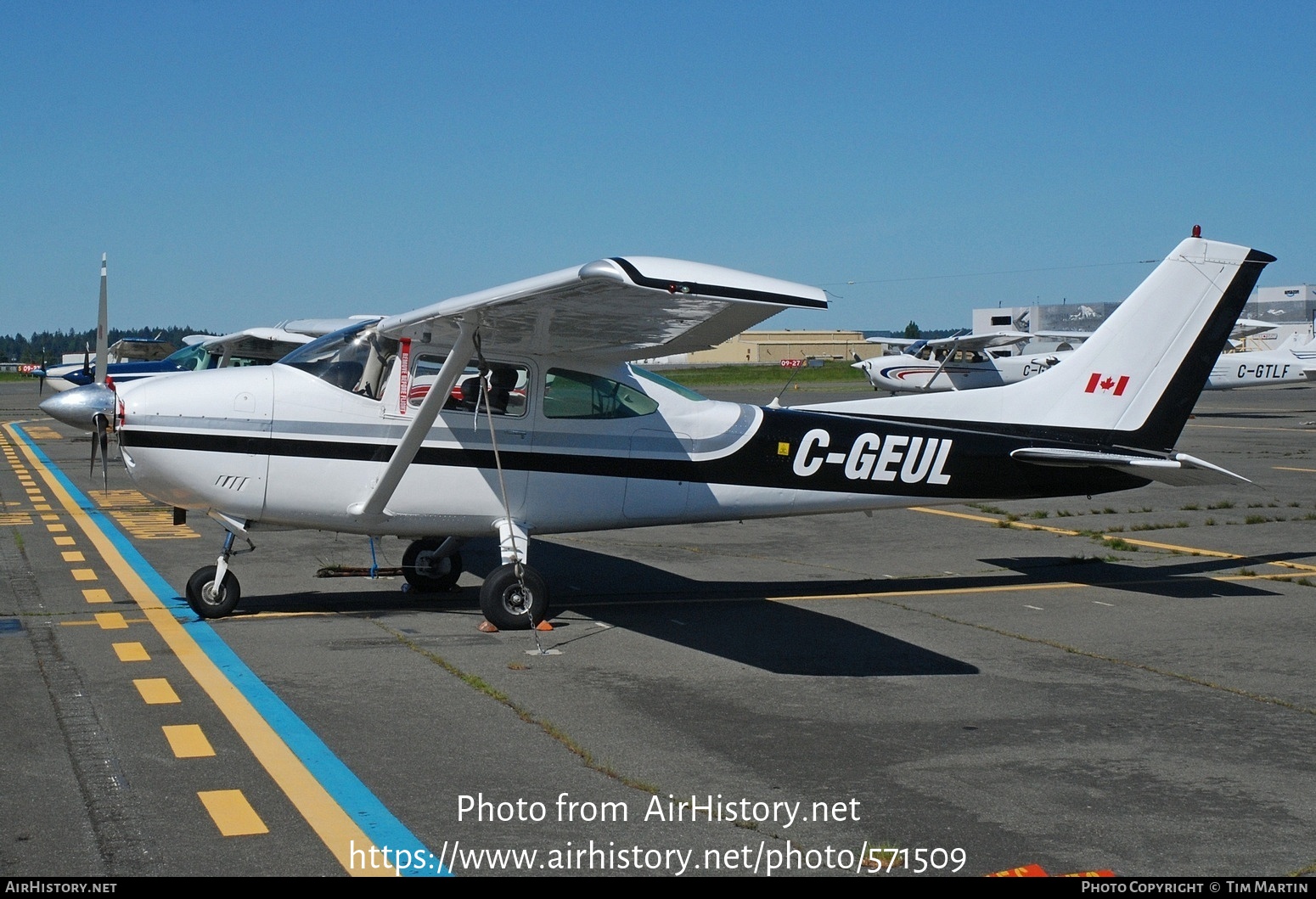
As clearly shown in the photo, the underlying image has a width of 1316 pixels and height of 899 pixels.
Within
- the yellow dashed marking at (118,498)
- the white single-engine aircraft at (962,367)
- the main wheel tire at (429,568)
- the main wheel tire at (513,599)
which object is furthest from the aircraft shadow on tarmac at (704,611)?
the white single-engine aircraft at (962,367)

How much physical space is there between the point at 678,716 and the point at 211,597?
408cm

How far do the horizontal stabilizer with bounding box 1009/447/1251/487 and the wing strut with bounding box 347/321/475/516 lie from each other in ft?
15.3

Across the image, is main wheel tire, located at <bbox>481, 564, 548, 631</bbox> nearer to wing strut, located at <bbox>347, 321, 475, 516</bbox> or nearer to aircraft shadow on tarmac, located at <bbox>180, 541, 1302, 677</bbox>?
aircraft shadow on tarmac, located at <bbox>180, 541, 1302, 677</bbox>

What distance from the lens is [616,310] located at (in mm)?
7375

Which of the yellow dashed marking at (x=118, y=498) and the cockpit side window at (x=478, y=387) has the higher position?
the cockpit side window at (x=478, y=387)

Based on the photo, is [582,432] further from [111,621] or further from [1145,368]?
[1145,368]

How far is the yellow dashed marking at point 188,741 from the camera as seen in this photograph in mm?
5355

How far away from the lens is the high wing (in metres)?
6.11

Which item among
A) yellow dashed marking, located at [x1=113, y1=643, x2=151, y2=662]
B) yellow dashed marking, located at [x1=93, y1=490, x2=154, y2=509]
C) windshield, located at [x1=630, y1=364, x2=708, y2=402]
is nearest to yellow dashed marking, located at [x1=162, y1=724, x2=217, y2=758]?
yellow dashed marking, located at [x1=113, y1=643, x2=151, y2=662]

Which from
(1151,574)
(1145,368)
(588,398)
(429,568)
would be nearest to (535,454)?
Answer: (588,398)

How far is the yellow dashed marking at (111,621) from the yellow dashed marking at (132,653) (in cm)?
56

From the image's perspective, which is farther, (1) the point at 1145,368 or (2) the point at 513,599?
(1) the point at 1145,368

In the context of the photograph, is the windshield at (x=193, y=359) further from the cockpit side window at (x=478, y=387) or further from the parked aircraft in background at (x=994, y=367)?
the parked aircraft in background at (x=994, y=367)

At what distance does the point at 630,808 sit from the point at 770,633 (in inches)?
146
